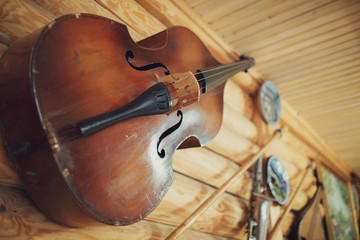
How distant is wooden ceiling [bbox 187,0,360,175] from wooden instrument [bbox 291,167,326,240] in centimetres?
114

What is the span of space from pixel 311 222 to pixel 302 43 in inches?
86.8

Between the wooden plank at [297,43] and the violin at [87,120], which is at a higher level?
the wooden plank at [297,43]

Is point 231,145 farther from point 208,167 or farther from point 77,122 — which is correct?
point 77,122

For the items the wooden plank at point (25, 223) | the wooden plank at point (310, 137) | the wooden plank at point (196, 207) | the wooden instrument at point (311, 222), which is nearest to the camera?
the wooden plank at point (25, 223)

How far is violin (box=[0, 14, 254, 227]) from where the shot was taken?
0.67 metres

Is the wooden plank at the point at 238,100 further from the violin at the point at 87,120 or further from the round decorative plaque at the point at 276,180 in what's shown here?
the violin at the point at 87,120

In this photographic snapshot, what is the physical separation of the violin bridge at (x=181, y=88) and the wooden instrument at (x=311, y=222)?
7.69ft

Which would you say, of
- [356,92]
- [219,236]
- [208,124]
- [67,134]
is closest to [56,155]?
[67,134]

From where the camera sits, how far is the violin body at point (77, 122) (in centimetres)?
67

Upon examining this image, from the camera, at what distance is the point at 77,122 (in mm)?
706

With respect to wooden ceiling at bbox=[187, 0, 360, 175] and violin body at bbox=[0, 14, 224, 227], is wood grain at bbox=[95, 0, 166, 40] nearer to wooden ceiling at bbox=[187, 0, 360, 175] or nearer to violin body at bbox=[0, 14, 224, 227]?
wooden ceiling at bbox=[187, 0, 360, 175]

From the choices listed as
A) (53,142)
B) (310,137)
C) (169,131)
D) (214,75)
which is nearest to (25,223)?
(53,142)

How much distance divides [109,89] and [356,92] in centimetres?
284

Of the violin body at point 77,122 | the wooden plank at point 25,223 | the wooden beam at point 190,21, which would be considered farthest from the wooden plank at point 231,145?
the wooden plank at point 25,223
